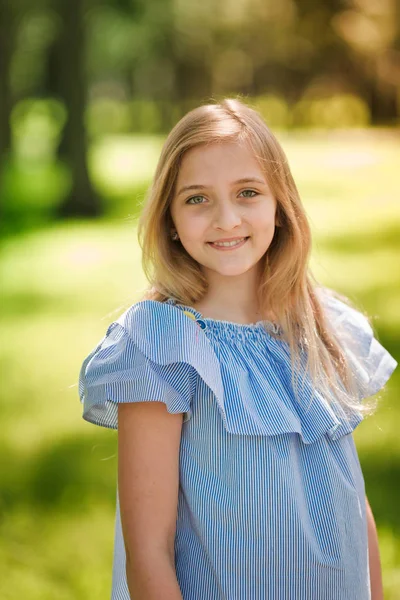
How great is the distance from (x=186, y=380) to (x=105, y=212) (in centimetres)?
1344

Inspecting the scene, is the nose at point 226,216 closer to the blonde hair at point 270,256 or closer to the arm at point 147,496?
the blonde hair at point 270,256

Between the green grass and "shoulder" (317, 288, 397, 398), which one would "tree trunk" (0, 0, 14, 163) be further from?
"shoulder" (317, 288, 397, 398)

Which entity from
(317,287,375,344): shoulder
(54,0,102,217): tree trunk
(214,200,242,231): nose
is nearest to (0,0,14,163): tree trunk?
(54,0,102,217): tree trunk

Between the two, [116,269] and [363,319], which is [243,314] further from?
[116,269]

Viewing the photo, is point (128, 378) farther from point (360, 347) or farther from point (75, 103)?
point (75, 103)

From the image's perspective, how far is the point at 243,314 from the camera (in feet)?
7.29

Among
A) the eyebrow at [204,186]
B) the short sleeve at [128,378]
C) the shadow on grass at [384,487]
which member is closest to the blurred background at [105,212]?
the shadow on grass at [384,487]

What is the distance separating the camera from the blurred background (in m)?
4.09

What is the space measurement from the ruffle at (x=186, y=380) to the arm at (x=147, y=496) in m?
0.05

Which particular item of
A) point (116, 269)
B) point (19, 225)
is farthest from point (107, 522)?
point (19, 225)

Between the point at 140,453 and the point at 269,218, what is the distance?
→ 2.13 feet

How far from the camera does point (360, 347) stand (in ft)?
7.86

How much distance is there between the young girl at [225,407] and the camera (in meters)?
1.93

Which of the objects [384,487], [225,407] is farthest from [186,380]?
[384,487]
